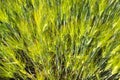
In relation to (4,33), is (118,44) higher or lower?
lower

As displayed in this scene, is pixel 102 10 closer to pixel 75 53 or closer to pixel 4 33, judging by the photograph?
pixel 75 53

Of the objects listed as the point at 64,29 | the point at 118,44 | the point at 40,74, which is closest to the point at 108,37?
the point at 118,44

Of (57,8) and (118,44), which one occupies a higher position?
(57,8)

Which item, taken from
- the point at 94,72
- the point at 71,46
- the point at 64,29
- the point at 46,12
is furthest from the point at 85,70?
the point at 46,12

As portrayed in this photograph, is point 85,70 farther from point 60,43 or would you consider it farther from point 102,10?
point 102,10

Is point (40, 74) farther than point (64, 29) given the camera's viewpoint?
Yes

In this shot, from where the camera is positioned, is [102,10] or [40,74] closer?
[102,10]
